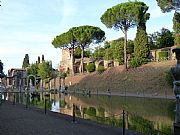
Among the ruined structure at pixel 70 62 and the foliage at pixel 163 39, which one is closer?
the foliage at pixel 163 39

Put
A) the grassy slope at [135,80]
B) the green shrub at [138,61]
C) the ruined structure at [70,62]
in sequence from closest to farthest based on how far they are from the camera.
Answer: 1. the grassy slope at [135,80]
2. the green shrub at [138,61]
3. the ruined structure at [70,62]

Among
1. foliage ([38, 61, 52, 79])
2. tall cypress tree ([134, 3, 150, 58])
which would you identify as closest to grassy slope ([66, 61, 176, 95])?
tall cypress tree ([134, 3, 150, 58])

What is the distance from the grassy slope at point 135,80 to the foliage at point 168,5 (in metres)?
7.69

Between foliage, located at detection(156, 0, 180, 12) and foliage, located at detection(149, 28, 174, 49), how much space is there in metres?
13.6

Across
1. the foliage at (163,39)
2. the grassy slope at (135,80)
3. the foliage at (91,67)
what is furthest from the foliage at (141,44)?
the foliage at (91,67)

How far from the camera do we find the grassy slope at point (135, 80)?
4638 centimetres

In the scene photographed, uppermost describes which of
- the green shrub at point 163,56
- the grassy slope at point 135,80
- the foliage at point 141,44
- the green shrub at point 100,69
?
the foliage at point 141,44

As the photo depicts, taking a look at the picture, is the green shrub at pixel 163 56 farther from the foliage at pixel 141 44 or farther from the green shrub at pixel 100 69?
the green shrub at pixel 100 69

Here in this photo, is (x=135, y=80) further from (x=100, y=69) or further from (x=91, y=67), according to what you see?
(x=91, y=67)

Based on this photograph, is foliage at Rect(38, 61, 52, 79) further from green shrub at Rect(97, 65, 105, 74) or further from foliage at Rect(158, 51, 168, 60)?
foliage at Rect(158, 51, 168, 60)

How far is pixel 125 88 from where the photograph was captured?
52.9 meters

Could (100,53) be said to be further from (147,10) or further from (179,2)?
(179,2)

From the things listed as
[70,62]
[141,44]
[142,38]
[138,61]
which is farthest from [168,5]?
[70,62]

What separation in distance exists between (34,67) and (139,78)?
6233 centimetres
